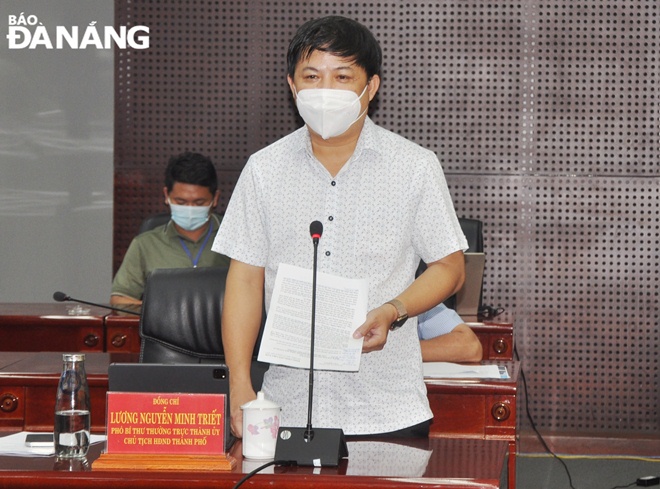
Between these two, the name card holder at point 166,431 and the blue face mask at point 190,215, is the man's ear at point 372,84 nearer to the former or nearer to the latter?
the name card holder at point 166,431

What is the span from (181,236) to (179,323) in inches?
72.7

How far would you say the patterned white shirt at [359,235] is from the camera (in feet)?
7.30

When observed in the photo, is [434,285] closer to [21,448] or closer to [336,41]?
[336,41]

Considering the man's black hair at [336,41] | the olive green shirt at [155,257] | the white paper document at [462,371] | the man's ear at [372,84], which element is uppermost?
the man's black hair at [336,41]

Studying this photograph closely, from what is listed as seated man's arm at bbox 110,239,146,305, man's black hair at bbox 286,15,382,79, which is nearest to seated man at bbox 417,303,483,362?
man's black hair at bbox 286,15,382,79

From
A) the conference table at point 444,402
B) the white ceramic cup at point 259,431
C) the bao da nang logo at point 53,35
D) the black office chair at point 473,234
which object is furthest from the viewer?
the bao da nang logo at point 53,35

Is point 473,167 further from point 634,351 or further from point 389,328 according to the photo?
point 389,328

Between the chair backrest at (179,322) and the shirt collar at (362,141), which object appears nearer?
the shirt collar at (362,141)

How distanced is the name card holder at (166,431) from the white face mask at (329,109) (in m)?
0.62

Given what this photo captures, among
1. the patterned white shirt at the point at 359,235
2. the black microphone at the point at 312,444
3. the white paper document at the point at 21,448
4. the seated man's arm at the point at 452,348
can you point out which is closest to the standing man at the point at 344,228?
the patterned white shirt at the point at 359,235

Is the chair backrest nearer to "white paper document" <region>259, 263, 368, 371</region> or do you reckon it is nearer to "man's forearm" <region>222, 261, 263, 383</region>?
"man's forearm" <region>222, 261, 263, 383</region>

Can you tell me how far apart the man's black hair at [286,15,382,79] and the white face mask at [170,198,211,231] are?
105 inches

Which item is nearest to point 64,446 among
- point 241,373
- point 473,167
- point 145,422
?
point 145,422

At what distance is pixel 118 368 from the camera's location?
6.45 feet
